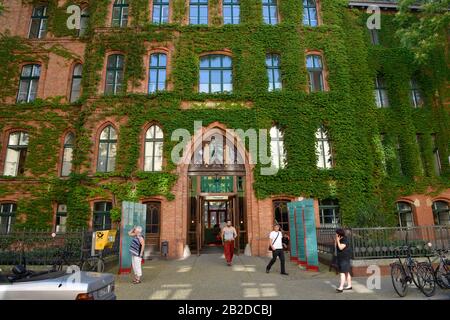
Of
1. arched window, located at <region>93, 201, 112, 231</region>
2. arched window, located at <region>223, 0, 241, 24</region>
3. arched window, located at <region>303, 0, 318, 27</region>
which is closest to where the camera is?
arched window, located at <region>93, 201, 112, 231</region>

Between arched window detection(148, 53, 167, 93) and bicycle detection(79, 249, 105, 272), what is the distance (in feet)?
34.2

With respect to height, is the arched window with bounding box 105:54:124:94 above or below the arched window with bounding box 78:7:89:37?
below

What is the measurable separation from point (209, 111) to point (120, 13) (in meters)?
9.41

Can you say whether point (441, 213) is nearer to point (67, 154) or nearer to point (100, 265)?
point (100, 265)

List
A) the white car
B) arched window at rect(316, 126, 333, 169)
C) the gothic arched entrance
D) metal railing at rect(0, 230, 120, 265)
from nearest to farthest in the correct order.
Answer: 1. the white car
2. metal railing at rect(0, 230, 120, 265)
3. the gothic arched entrance
4. arched window at rect(316, 126, 333, 169)

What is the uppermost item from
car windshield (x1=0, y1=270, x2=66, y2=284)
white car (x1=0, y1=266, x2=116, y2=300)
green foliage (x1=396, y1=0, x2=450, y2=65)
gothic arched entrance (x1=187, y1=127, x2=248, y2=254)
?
green foliage (x1=396, y1=0, x2=450, y2=65)

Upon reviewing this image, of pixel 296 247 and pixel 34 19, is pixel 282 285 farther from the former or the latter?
pixel 34 19

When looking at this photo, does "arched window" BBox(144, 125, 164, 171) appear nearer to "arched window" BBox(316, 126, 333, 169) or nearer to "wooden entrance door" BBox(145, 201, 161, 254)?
"wooden entrance door" BBox(145, 201, 161, 254)

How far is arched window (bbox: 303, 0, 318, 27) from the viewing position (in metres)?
19.8

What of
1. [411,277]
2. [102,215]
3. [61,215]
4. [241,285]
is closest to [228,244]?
[241,285]

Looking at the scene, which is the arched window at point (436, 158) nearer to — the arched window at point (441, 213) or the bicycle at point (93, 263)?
the arched window at point (441, 213)

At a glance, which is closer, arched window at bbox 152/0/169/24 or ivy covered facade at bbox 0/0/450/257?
ivy covered facade at bbox 0/0/450/257

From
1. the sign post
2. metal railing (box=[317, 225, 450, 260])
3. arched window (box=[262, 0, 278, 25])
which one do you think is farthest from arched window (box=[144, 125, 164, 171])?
metal railing (box=[317, 225, 450, 260])

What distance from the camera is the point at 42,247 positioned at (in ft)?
35.0
